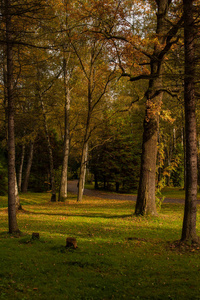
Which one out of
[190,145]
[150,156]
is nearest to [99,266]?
[190,145]

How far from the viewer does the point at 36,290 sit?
15.2 ft

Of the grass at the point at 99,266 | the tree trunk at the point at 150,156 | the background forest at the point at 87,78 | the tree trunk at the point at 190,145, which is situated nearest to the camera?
the grass at the point at 99,266

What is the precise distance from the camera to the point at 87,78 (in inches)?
772

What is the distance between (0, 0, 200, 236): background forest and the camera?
28.3ft

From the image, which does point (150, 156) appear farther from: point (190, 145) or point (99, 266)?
point (99, 266)

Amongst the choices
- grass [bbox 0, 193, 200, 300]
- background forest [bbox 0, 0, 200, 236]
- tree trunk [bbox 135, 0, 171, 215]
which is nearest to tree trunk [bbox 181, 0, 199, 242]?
background forest [bbox 0, 0, 200, 236]

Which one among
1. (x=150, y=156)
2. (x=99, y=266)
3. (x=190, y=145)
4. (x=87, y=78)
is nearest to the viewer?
(x=99, y=266)

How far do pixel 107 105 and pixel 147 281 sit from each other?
20412 mm

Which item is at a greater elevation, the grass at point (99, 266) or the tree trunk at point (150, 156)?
the tree trunk at point (150, 156)

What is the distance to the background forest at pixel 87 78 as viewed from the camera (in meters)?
8.62

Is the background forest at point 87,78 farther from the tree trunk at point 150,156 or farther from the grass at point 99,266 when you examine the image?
the grass at point 99,266

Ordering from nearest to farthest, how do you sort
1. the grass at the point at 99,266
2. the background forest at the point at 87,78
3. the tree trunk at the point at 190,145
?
the grass at the point at 99,266 < the tree trunk at the point at 190,145 < the background forest at the point at 87,78

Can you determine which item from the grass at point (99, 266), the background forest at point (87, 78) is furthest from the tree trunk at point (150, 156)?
the grass at point (99, 266)

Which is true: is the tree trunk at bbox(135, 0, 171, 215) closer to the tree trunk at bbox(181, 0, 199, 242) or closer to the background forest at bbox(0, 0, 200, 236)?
the background forest at bbox(0, 0, 200, 236)
